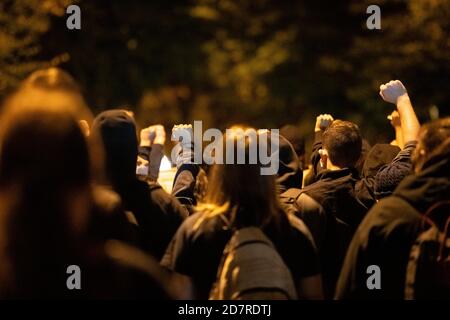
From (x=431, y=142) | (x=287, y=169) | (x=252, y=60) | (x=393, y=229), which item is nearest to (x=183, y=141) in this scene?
(x=287, y=169)

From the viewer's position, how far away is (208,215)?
3398 millimetres

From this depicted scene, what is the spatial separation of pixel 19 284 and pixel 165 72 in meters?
18.6

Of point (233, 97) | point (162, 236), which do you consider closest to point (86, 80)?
point (233, 97)

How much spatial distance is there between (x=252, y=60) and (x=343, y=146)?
620 inches

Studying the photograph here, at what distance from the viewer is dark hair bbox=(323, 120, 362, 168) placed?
470 centimetres

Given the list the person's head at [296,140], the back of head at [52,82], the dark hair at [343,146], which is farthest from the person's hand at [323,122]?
the back of head at [52,82]

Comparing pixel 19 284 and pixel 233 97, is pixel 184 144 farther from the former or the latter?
pixel 233 97

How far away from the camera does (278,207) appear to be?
11.3ft

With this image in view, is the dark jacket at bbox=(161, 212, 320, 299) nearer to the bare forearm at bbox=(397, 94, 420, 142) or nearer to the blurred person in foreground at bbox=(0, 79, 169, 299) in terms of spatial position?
the blurred person in foreground at bbox=(0, 79, 169, 299)

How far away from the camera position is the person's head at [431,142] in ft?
10.9

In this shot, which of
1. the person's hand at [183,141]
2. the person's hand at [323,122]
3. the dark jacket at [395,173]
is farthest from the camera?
the person's hand at [323,122]

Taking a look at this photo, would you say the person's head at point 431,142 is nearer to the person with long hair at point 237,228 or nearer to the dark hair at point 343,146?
the person with long hair at point 237,228

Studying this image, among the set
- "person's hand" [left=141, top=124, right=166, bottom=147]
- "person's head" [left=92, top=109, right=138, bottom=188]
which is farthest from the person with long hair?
"person's hand" [left=141, top=124, right=166, bottom=147]

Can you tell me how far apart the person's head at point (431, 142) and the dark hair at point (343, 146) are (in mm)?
1216
